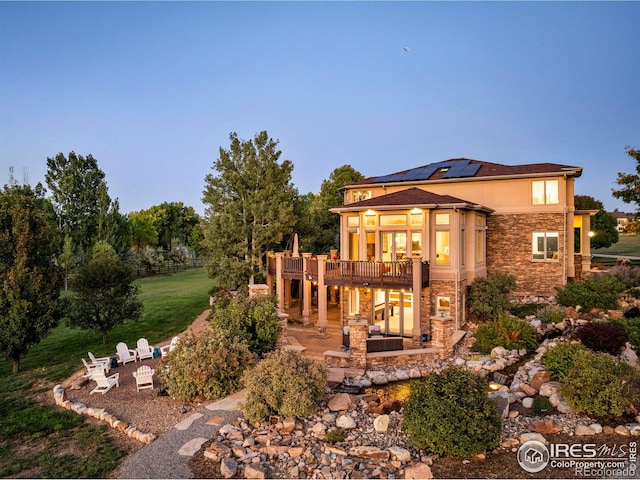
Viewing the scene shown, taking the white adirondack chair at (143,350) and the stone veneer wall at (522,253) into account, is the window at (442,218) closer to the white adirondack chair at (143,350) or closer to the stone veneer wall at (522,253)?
the stone veneer wall at (522,253)

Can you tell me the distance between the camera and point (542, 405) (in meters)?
7.75

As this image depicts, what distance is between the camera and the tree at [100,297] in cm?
1441

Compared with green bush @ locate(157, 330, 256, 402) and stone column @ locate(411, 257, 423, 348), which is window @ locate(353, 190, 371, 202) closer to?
stone column @ locate(411, 257, 423, 348)

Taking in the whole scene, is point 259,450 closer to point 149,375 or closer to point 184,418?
point 184,418

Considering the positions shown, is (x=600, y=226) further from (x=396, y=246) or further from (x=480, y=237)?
(x=396, y=246)

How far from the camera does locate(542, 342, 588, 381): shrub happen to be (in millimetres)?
8570

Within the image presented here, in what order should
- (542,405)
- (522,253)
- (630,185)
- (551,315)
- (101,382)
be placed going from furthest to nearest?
(630,185) → (522,253) → (551,315) → (101,382) → (542,405)

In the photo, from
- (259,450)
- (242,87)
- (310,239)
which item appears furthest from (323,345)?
(242,87)

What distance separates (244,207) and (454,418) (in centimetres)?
1545

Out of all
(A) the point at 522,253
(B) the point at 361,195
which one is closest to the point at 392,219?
(B) the point at 361,195

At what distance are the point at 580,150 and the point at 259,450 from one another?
44.6 meters

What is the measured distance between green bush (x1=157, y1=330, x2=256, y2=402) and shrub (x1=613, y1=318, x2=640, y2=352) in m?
10.3

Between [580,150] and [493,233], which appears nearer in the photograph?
[493,233]

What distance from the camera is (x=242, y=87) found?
2616cm
